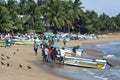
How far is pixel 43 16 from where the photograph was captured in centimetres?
7350

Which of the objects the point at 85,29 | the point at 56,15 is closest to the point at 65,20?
the point at 56,15

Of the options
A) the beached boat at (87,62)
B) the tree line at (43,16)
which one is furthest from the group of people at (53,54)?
the tree line at (43,16)

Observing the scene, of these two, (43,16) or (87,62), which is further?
(43,16)

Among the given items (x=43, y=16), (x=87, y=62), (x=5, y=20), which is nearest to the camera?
(x=87, y=62)

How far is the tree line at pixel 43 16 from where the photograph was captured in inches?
2304

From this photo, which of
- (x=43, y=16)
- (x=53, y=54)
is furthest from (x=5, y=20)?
(x=53, y=54)

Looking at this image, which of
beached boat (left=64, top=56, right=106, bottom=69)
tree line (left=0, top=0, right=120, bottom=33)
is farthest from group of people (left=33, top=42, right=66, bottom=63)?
tree line (left=0, top=0, right=120, bottom=33)

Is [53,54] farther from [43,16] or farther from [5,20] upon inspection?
[43,16]

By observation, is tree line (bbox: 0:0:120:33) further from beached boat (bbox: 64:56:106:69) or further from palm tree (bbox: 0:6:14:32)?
beached boat (bbox: 64:56:106:69)

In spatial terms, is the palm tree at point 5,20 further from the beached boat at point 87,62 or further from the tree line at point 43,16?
the beached boat at point 87,62

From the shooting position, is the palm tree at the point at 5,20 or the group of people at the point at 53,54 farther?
the palm tree at the point at 5,20

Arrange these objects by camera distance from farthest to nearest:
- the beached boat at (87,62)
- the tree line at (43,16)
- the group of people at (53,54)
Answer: the tree line at (43,16) < the group of people at (53,54) < the beached boat at (87,62)

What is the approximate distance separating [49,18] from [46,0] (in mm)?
5340

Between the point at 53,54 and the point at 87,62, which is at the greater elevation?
the point at 53,54
